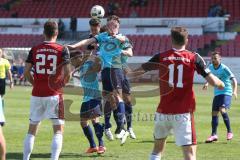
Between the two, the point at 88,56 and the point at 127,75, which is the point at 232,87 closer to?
the point at 127,75

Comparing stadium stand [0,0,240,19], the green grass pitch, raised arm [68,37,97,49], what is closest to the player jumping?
raised arm [68,37,97,49]

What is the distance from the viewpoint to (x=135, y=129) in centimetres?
1479

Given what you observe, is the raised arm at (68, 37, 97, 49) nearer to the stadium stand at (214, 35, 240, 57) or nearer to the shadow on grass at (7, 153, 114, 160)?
the shadow on grass at (7, 153, 114, 160)

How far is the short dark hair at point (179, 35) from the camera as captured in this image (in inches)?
297

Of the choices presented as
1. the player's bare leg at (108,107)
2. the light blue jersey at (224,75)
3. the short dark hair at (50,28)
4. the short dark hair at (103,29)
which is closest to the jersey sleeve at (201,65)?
the short dark hair at (50,28)

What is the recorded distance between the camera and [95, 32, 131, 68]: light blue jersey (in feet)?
34.3

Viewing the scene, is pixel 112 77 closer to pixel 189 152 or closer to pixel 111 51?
Answer: pixel 111 51

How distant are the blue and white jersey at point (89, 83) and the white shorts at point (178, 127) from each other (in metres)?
3.26

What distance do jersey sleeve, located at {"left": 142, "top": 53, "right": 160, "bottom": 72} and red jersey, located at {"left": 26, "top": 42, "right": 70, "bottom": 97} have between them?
1.28 metres

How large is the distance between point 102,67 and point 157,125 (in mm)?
3362

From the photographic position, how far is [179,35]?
7578 mm

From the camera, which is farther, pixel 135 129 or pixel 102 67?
pixel 135 129

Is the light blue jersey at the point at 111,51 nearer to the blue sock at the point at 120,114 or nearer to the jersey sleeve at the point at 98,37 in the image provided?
the jersey sleeve at the point at 98,37

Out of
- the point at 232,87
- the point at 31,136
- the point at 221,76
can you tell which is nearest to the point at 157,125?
the point at 31,136
